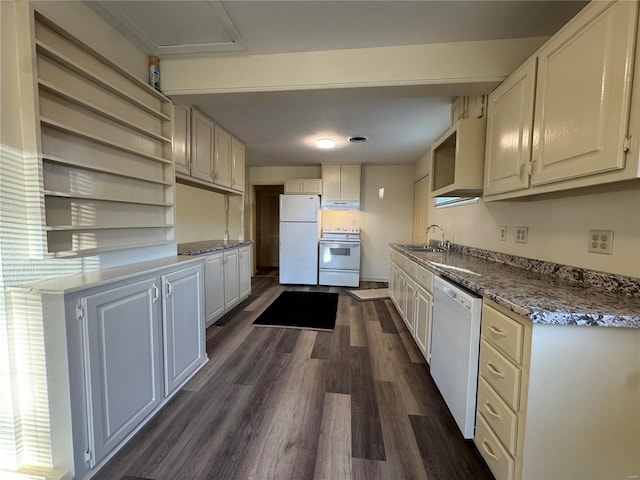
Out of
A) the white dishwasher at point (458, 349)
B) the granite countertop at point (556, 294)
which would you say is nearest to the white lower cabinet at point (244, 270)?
the white dishwasher at point (458, 349)

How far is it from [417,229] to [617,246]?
3.72 m

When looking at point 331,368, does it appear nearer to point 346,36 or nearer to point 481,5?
point 346,36

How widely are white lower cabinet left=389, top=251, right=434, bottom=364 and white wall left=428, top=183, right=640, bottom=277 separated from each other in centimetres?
64

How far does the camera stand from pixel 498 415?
1.20m

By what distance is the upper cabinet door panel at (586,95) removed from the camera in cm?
100

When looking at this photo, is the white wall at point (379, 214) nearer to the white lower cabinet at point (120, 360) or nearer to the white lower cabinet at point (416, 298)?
the white lower cabinet at point (416, 298)

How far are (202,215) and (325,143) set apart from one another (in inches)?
78.4

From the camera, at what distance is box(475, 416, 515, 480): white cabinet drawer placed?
112 centimetres

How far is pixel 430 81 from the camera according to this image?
6.06 feet

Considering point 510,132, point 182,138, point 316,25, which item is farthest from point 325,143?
point 510,132

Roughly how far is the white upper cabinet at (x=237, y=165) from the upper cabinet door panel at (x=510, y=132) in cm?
290

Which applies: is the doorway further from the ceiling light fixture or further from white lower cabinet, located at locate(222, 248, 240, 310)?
white lower cabinet, located at locate(222, 248, 240, 310)

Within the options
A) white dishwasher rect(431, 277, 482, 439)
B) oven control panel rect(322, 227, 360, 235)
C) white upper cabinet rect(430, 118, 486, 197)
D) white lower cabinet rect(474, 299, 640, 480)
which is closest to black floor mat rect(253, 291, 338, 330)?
oven control panel rect(322, 227, 360, 235)

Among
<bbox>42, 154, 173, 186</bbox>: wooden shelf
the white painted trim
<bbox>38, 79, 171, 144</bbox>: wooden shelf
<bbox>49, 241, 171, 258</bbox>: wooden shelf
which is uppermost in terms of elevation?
the white painted trim
